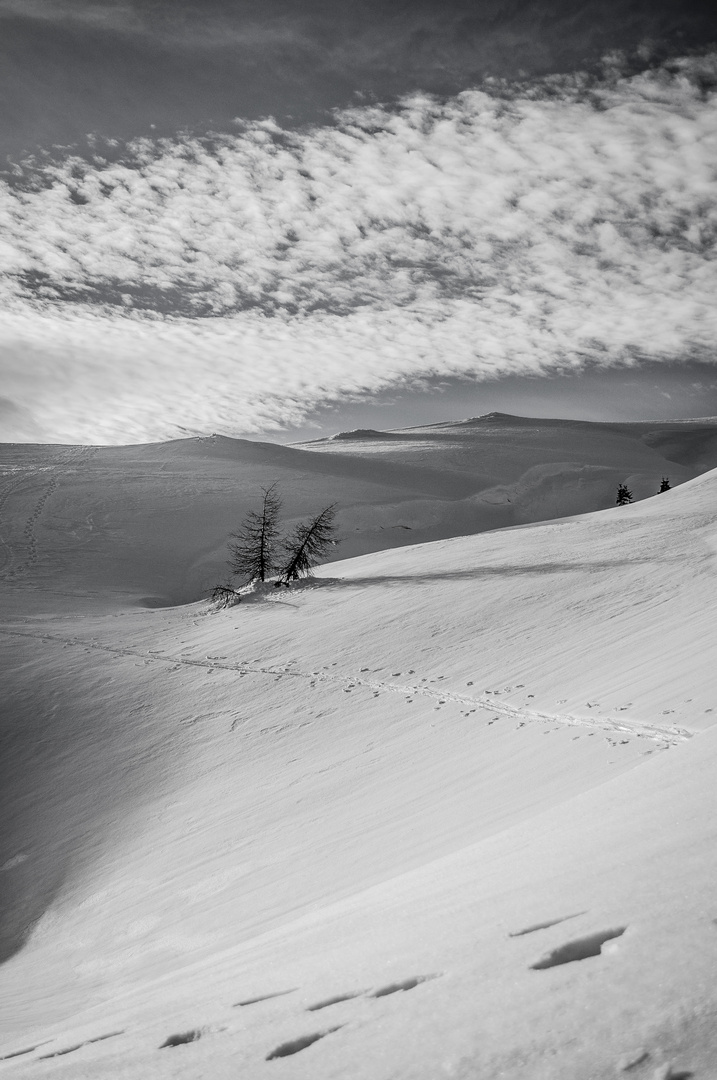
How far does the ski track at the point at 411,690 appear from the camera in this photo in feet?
34.8

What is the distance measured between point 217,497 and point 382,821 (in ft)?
178

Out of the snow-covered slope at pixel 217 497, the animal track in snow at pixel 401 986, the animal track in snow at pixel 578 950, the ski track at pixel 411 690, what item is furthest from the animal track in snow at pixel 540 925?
the snow-covered slope at pixel 217 497

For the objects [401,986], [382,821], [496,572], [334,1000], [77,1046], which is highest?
[496,572]

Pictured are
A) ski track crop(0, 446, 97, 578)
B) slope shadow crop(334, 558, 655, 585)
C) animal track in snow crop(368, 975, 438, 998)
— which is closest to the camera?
animal track in snow crop(368, 975, 438, 998)

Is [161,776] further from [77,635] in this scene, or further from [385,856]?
[77,635]

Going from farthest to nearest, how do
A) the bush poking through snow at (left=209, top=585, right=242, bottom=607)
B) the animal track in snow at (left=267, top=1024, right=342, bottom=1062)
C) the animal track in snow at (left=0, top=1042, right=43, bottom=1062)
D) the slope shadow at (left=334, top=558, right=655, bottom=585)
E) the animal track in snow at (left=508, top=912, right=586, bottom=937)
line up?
1. the bush poking through snow at (left=209, top=585, right=242, bottom=607)
2. the slope shadow at (left=334, top=558, right=655, bottom=585)
3. the animal track in snow at (left=0, top=1042, right=43, bottom=1062)
4. the animal track in snow at (left=508, top=912, right=586, bottom=937)
5. the animal track in snow at (left=267, top=1024, right=342, bottom=1062)

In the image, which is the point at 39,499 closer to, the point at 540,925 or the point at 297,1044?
the point at 297,1044

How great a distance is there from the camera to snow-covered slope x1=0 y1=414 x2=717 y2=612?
44.1 meters

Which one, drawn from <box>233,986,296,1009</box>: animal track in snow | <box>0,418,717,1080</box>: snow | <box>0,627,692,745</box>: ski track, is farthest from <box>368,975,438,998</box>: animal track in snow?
<box>0,627,692,745</box>: ski track

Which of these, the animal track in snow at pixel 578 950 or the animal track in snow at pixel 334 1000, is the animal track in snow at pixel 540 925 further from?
the animal track in snow at pixel 334 1000

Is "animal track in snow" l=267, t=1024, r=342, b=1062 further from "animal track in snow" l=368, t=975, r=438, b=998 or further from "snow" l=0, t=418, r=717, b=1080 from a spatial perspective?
"animal track in snow" l=368, t=975, r=438, b=998

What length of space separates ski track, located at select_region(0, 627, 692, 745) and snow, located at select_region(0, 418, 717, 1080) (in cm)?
12

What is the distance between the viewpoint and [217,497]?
62.5 m

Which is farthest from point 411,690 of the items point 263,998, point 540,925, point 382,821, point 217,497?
point 217,497
